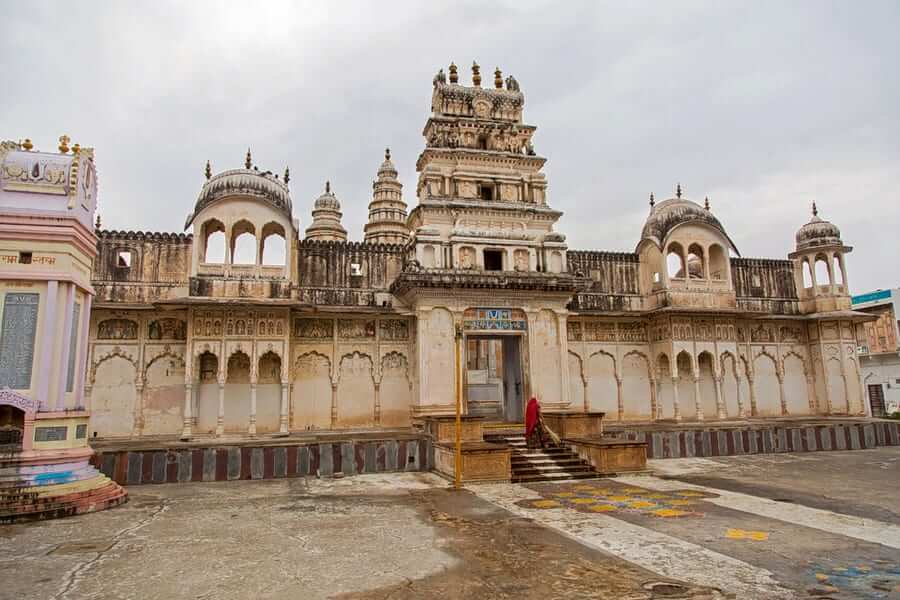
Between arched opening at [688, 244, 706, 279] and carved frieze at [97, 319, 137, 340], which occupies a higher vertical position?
arched opening at [688, 244, 706, 279]

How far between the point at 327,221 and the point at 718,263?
2377cm

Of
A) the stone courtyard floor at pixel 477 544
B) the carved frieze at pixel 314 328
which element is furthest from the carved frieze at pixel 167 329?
the stone courtyard floor at pixel 477 544

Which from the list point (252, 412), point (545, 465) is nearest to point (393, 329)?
point (252, 412)

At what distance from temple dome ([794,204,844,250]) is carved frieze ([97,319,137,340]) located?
2679 centimetres

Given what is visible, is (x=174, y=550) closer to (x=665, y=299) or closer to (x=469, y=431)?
(x=469, y=431)

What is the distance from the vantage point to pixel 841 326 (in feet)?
82.9

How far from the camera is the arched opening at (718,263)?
2450 centimetres

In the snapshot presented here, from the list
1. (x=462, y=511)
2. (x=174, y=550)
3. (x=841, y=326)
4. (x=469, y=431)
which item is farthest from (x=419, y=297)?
(x=841, y=326)

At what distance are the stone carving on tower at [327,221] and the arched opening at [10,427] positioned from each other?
25577 millimetres

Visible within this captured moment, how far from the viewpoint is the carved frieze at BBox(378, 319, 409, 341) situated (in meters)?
21.4

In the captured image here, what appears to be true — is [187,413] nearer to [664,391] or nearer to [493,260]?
[493,260]

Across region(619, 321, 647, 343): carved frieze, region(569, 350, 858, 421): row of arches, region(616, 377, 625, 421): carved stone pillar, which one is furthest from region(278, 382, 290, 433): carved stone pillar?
region(619, 321, 647, 343): carved frieze

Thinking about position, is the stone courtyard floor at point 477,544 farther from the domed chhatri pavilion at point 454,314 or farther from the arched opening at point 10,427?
the domed chhatri pavilion at point 454,314

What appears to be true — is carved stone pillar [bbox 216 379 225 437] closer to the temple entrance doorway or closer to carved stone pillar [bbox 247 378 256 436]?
carved stone pillar [bbox 247 378 256 436]
